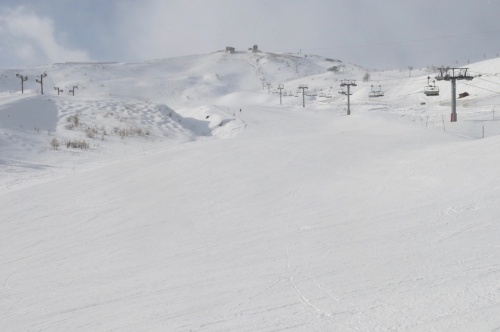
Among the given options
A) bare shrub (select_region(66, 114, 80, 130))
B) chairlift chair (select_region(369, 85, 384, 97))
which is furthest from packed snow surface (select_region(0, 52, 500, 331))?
chairlift chair (select_region(369, 85, 384, 97))

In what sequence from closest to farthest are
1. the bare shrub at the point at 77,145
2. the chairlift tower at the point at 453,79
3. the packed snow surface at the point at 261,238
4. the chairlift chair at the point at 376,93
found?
the packed snow surface at the point at 261,238 → the bare shrub at the point at 77,145 → the chairlift tower at the point at 453,79 → the chairlift chair at the point at 376,93

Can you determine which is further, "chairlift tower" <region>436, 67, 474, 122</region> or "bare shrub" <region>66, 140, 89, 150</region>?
"chairlift tower" <region>436, 67, 474, 122</region>

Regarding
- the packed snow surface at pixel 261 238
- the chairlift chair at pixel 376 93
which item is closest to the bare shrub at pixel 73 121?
the packed snow surface at pixel 261 238

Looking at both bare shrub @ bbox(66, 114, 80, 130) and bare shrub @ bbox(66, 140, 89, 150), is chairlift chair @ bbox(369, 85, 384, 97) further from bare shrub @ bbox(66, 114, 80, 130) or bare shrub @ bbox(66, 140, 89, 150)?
bare shrub @ bbox(66, 140, 89, 150)

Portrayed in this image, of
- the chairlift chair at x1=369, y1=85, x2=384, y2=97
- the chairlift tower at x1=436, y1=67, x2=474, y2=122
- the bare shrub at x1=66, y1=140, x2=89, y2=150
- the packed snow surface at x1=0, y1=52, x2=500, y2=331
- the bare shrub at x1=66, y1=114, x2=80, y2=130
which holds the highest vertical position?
the chairlift chair at x1=369, y1=85, x2=384, y2=97

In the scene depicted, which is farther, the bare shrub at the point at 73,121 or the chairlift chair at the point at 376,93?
the chairlift chair at the point at 376,93

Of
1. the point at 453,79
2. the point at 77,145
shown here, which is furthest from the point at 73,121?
the point at 453,79

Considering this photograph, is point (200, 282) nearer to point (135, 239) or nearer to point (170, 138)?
point (135, 239)

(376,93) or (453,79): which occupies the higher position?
(376,93)

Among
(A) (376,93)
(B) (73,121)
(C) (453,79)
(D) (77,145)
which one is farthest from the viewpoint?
(A) (376,93)

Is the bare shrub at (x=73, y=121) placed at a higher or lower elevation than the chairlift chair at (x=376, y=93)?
lower

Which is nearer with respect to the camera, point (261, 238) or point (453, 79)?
point (261, 238)

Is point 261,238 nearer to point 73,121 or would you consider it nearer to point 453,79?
point 73,121

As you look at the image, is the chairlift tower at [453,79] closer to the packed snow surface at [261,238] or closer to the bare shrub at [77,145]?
the packed snow surface at [261,238]
